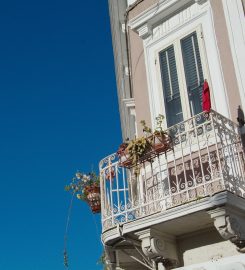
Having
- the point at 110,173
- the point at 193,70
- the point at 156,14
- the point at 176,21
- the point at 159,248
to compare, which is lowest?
the point at 159,248

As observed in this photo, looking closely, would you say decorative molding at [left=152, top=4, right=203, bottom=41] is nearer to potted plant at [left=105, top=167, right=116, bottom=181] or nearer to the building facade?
the building facade

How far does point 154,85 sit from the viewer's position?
10.2 metres

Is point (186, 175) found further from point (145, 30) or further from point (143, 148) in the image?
point (145, 30)

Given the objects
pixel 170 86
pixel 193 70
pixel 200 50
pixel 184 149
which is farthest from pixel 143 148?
pixel 200 50

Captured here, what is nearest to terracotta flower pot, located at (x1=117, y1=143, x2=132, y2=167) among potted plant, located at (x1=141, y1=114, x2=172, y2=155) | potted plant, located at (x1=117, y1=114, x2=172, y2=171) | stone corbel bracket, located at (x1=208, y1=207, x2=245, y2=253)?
potted plant, located at (x1=117, y1=114, x2=172, y2=171)

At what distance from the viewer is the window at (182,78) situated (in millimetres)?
9492

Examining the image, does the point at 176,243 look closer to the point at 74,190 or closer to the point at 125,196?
the point at 125,196

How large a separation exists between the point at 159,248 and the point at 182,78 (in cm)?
355

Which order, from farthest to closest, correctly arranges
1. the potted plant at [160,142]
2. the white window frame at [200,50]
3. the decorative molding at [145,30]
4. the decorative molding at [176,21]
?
the decorative molding at [145,30], the decorative molding at [176,21], the white window frame at [200,50], the potted plant at [160,142]

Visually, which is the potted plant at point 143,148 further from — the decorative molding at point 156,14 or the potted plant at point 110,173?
the decorative molding at point 156,14

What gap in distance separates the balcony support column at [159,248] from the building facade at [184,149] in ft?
0.06

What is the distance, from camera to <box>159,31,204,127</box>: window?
949 centimetres

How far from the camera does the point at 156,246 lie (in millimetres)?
7871

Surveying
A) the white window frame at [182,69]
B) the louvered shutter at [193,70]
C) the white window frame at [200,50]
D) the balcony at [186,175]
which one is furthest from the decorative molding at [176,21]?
the balcony at [186,175]
